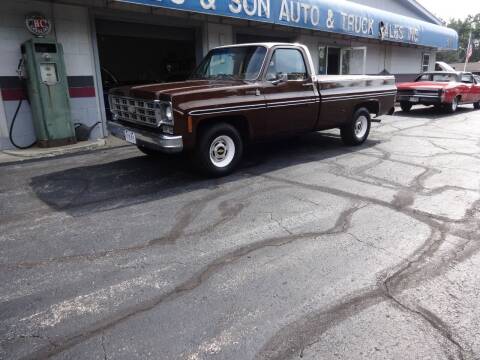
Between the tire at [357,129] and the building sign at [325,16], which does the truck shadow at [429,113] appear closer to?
the building sign at [325,16]

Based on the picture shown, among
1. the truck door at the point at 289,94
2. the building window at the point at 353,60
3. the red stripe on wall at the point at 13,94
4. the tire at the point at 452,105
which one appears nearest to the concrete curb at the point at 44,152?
the red stripe on wall at the point at 13,94

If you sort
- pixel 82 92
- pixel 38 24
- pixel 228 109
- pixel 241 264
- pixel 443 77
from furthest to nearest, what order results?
pixel 443 77
pixel 82 92
pixel 38 24
pixel 228 109
pixel 241 264

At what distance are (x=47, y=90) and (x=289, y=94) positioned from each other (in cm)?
499

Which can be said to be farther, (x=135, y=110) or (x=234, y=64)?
(x=234, y=64)

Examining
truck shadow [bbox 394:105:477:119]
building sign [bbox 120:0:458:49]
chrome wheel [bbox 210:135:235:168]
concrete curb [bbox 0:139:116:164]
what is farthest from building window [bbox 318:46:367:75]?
chrome wheel [bbox 210:135:235:168]

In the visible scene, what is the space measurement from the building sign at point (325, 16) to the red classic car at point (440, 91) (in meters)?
2.88

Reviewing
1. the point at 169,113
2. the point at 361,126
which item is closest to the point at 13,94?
the point at 169,113

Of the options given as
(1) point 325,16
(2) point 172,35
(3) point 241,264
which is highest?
(1) point 325,16

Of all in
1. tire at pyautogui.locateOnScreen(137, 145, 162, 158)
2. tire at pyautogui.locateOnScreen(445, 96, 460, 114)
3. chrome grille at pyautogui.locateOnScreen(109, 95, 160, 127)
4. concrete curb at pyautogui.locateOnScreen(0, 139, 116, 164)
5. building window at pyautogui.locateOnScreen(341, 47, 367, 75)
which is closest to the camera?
chrome grille at pyautogui.locateOnScreen(109, 95, 160, 127)

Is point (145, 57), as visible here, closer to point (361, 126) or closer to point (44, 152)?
point (44, 152)

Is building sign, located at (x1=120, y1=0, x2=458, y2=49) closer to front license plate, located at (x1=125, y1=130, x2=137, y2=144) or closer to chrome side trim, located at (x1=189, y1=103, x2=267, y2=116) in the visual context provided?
front license plate, located at (x1=125, y1=130, x2=137, y2=144)

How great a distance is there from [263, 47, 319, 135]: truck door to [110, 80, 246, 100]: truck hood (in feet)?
1.99

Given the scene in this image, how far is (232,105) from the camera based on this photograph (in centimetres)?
564

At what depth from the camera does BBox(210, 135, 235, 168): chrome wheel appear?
5781 mm
